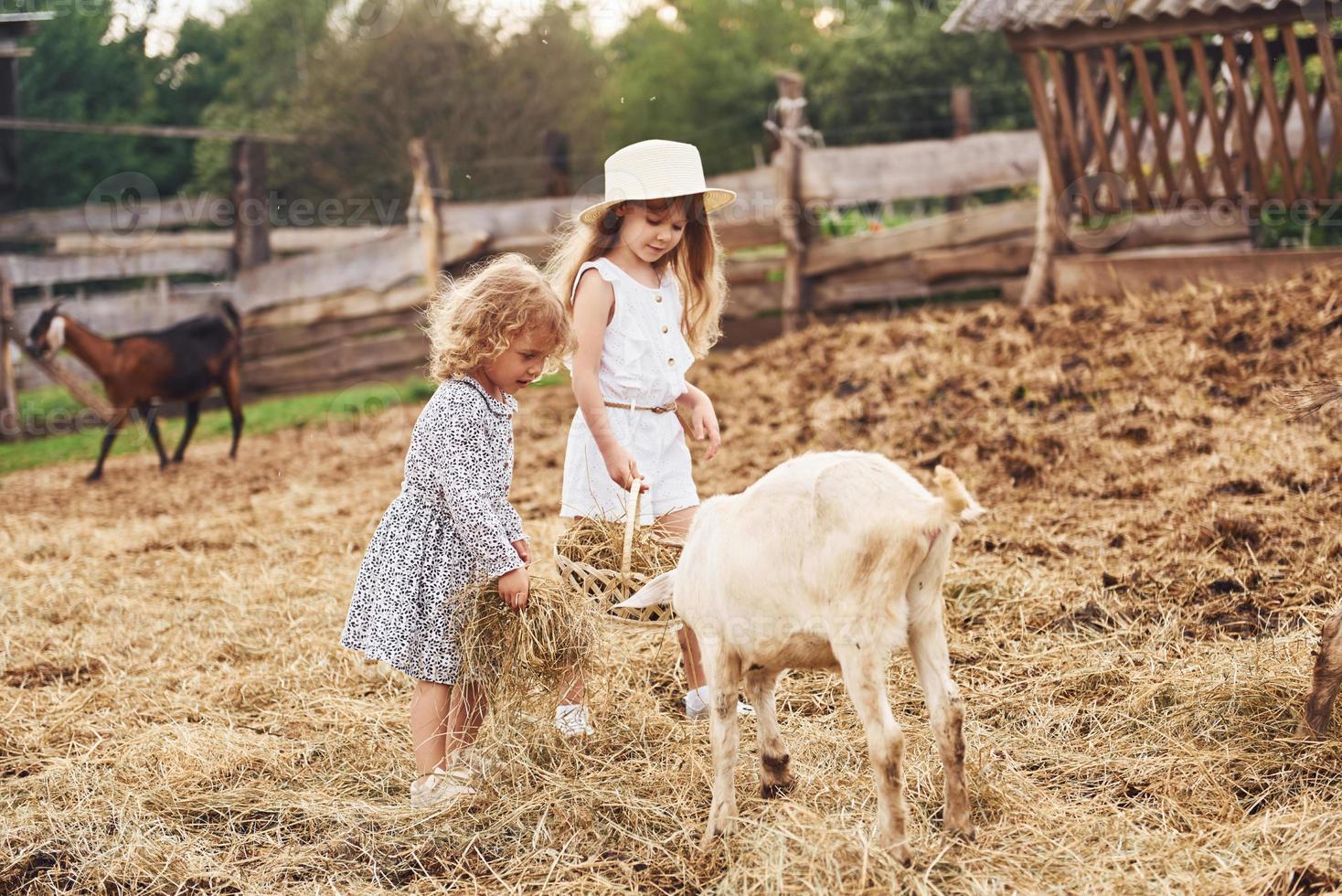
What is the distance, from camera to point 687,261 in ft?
12.1

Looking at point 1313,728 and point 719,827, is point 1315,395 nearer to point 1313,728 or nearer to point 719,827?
point 1313,728

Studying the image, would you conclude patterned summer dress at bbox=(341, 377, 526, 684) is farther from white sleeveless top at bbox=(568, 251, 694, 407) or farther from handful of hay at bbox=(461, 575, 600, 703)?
white sleeveless top at bbox=(568, 251, 694, 407)

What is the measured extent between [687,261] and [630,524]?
1.07 metres

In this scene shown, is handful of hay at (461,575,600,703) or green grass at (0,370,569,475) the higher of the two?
handful of hay at (461,575,600,703)

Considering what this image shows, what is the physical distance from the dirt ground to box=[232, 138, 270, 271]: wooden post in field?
19.8ft

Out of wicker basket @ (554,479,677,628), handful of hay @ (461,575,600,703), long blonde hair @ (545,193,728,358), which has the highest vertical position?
long blonde hair @ (545,193,728,358)

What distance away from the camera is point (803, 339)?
9.45 meters

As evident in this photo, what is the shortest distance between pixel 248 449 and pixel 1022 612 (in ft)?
24.8

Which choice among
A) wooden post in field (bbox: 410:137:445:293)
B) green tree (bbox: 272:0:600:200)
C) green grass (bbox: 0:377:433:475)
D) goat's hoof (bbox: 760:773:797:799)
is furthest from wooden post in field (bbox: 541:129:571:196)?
green tree (bbox: 272:0:600:200)

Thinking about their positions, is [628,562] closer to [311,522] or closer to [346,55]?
[311,522]

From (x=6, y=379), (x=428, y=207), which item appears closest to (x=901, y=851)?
(x=428, y=207)

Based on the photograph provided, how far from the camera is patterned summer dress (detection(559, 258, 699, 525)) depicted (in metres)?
3.44

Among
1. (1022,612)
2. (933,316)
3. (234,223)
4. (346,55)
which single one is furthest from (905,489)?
(346,55)

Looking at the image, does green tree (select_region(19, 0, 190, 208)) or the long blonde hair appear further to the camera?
green tree (select_region(19, 0, 190, 208))
